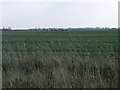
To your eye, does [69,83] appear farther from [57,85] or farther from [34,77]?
[34,77]

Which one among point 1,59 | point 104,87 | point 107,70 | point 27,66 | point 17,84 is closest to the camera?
point 104,87

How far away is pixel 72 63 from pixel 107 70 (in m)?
0.91

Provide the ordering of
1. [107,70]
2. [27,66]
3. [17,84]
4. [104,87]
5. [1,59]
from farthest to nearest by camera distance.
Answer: [1,59]
[27,66]
[107,70]
[17,84]
[104,87]

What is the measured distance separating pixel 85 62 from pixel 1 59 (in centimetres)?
230

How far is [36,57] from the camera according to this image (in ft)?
25.8

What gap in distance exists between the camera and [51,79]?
626 cm

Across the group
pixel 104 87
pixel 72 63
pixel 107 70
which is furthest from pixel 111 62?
pixel 104 87

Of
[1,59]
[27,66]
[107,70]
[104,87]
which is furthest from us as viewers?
[1,59]

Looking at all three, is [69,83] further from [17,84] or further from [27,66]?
[27,66]

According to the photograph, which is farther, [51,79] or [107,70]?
[107,70]

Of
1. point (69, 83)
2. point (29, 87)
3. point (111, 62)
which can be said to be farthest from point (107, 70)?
point (29, 87)

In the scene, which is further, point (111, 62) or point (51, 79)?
point (111, 62)

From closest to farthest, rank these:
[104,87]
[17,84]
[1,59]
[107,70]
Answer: [104,87] → [17,84] → [107,70] → [1,59]

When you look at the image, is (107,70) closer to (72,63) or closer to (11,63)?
(72,63)
